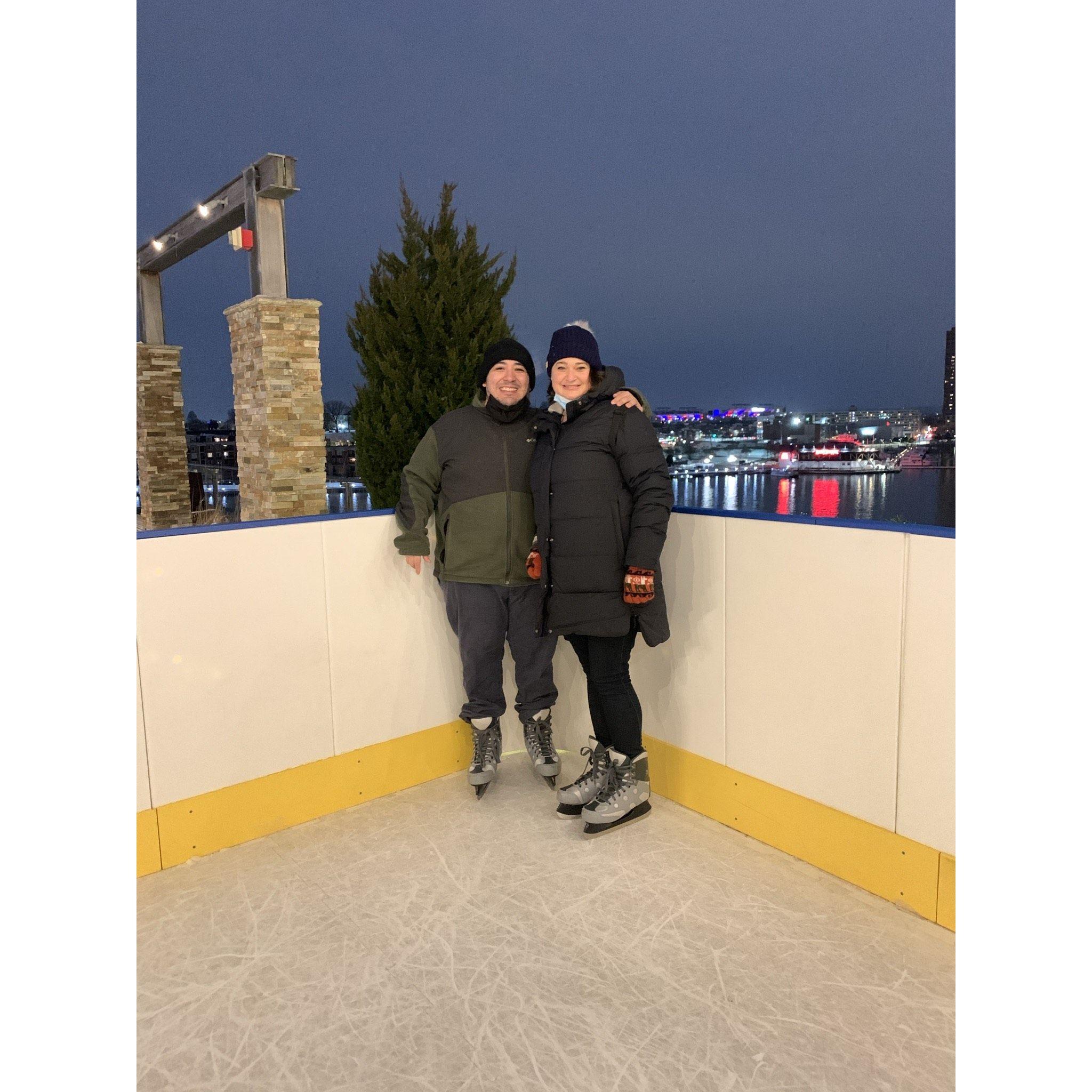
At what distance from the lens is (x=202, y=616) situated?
2443 mm

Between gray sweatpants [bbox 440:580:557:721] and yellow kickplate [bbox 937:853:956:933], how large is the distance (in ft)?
4.49

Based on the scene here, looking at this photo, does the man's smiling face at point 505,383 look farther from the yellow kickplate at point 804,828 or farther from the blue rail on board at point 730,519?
the yellow kickplate at point 804,828

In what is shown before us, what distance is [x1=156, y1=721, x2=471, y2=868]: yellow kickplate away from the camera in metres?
2.43

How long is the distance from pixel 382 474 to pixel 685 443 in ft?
10.6

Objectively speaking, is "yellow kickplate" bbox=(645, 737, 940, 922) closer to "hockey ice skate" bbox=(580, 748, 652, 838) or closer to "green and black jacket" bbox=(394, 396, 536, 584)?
"hockey ice skate" bbox=(580, 748, 652, 838)

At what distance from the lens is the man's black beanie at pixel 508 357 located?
2711 mm

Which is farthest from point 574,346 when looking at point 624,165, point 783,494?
point 624,165

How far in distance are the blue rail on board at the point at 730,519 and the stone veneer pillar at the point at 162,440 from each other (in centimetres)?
812

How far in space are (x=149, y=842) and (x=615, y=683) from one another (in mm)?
1508

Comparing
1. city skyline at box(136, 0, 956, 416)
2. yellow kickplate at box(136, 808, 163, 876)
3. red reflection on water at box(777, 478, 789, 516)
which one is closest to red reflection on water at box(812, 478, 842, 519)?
red reflection on water at box(777, 478, 789, 516)

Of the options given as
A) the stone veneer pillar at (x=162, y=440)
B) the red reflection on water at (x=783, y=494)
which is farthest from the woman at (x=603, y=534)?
the stone veneer pillar at (x=162, y=440)

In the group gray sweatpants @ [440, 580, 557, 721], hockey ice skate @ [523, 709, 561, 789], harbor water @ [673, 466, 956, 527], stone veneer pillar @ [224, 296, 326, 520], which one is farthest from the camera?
stone veneer pillar @ [224, 296, 326, 520]
